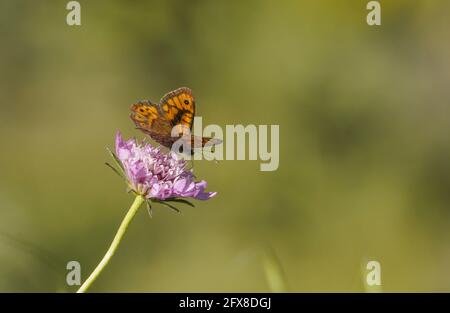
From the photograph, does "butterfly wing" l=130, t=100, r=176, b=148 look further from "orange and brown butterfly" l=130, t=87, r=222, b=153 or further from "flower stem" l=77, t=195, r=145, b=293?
"flower stem" l=77, t=195, r=145, b=293

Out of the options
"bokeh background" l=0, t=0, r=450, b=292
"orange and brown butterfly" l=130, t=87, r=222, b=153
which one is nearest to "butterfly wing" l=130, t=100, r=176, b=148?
"orange and brown butterfly" l=130, t=87, r=222, b=153

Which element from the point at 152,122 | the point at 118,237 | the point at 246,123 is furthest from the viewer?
the point at 246,123

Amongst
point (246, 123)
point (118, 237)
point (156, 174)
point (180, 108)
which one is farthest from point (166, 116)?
point (246, 123)

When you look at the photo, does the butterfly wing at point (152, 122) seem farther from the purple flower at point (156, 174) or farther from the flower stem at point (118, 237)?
the flower stem at point (118, 237)

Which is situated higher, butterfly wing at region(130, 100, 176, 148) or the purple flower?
butterfly wing at region(130, 100, 176, 148)

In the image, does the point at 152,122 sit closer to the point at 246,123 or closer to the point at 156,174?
the point at 156,174

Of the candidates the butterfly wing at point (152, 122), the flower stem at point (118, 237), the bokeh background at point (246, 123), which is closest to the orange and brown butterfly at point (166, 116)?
the butterfly wing at point (152, 122)
